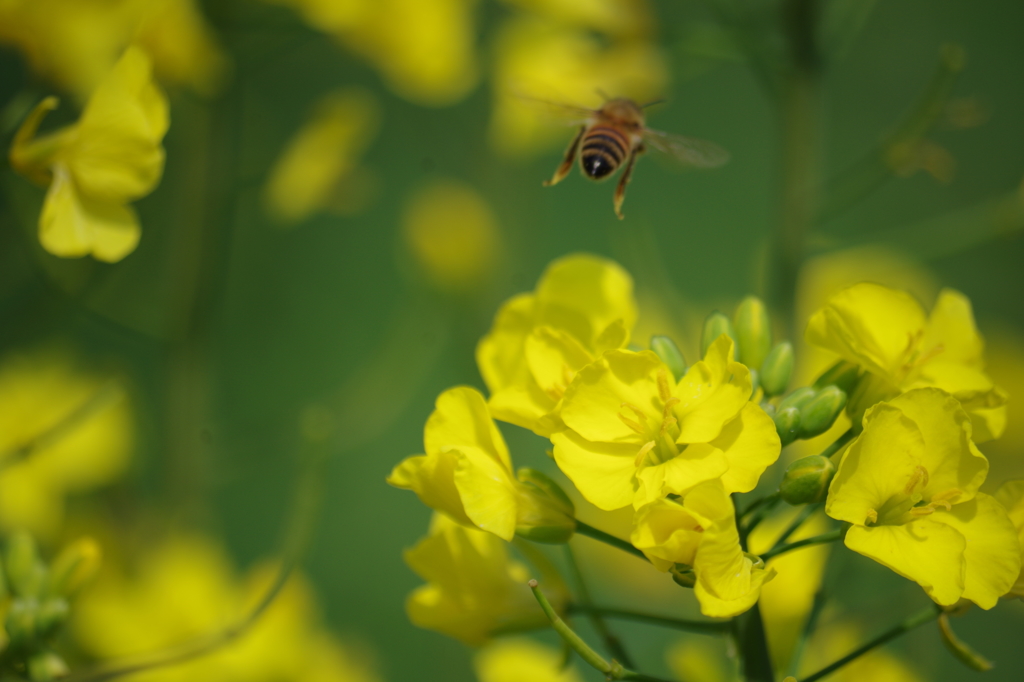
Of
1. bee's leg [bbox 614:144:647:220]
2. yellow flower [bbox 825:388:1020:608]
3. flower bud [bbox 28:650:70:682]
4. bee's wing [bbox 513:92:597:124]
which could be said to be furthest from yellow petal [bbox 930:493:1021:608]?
flower bud [bbox 28:650:70:682]

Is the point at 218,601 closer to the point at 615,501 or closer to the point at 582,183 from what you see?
the point at 615,501

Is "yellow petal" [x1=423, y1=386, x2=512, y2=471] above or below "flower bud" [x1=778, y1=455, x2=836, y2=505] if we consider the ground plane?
below

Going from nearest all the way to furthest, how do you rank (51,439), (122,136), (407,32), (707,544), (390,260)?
(707,544) < (122,136) < (51,439) < (407,32) < (390,260)

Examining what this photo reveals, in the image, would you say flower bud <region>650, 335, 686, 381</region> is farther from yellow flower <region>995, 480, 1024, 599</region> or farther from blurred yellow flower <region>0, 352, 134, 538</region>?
blurred yellow flower <region>0, 352, 134, 538</region>

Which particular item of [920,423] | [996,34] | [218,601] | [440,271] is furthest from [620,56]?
[996,34]

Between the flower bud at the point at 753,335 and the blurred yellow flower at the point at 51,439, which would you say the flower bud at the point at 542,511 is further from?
the blurred yellow flower at the point at 51,439

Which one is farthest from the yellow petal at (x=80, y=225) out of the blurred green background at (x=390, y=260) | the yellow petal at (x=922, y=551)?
the yellow petal at (x=922, y=551)

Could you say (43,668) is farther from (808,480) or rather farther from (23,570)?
(808,480)

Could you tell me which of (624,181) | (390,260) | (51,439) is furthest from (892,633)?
(390,260)
